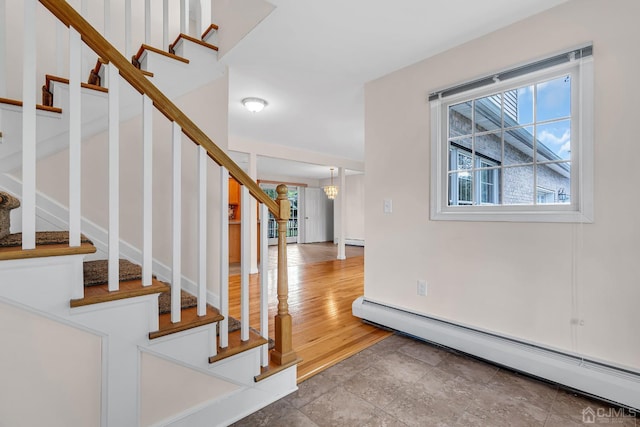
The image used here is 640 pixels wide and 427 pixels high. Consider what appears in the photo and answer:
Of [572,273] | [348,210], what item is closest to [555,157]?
[572,273]

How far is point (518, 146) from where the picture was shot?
2.02 metres

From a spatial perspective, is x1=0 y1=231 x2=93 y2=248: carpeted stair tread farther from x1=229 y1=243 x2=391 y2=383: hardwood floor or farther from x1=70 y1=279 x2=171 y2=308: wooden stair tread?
x1=229 y1=243 x2=391 y2=383: hardwood floor

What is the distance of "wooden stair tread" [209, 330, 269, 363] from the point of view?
4.59 feet

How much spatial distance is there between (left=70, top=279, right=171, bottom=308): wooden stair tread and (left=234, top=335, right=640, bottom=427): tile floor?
819 millimetres

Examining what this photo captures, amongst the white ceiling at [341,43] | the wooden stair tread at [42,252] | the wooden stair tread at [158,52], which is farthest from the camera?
the wooden stair tread at [158,52]

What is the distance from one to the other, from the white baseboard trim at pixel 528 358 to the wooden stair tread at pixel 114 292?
1922 millimetres

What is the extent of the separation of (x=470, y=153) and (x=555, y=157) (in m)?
0.54

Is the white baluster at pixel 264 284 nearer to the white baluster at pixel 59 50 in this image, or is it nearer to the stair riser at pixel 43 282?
the stair riser at pixel 43 282

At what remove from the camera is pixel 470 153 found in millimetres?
2258

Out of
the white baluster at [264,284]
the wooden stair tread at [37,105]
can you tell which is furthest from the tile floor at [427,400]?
the wooden stair tread at [37,105]

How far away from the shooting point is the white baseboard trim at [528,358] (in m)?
1.54

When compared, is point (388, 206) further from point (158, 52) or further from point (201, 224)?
point (158, 52)

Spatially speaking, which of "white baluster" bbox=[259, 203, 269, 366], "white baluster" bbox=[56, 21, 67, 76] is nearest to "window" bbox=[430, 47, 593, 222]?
"white baluster" bbox=[259, 203, 269, 366]

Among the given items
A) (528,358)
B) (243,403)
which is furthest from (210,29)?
(528,358)
